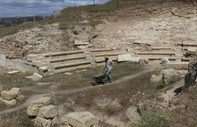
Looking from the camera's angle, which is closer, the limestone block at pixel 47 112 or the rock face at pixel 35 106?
the limestone block at pixel 47 112

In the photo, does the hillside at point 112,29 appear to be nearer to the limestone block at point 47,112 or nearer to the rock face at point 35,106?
the rock face at point 35,106

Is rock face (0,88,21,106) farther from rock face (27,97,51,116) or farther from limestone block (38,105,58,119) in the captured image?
limestone block (38,105,58,119)

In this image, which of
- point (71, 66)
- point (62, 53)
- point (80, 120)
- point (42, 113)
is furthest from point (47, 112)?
point (62, 53)

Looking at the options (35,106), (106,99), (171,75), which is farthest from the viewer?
(171,75)

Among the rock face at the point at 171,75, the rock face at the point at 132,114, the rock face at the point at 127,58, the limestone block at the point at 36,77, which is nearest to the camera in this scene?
the rock face at the point at 132,114

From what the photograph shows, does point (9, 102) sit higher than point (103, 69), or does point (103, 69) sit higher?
point (103, 69)

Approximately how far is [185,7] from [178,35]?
15.5 feet

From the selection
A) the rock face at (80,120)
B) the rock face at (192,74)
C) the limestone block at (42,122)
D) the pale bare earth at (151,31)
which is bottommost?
the limestone block at (42,122)

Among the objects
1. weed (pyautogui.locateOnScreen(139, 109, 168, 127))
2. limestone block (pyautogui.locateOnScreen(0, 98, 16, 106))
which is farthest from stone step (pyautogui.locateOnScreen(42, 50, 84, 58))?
weed (pyautogui.locateOnScreen(139, 109, 168, 127))

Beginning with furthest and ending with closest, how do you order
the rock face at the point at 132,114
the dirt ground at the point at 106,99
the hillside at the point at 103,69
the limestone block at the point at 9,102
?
the limestone block at the point at 9,102, the rock face at the point at 132,114, the hillside at the point at 103,69, the dirt ground at the point at 106,99

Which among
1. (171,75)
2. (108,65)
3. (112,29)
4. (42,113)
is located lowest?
(42,113)

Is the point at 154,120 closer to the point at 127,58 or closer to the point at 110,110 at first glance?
the point at 110,110

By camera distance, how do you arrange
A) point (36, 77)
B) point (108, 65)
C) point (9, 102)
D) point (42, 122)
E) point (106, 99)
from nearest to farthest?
point (42, 122), point (9, 102), point (106, 99), point (108, 65), point (36, 77)

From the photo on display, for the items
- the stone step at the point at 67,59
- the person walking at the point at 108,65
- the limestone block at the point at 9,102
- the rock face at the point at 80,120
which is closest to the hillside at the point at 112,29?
the stone step at the point at 67,59
